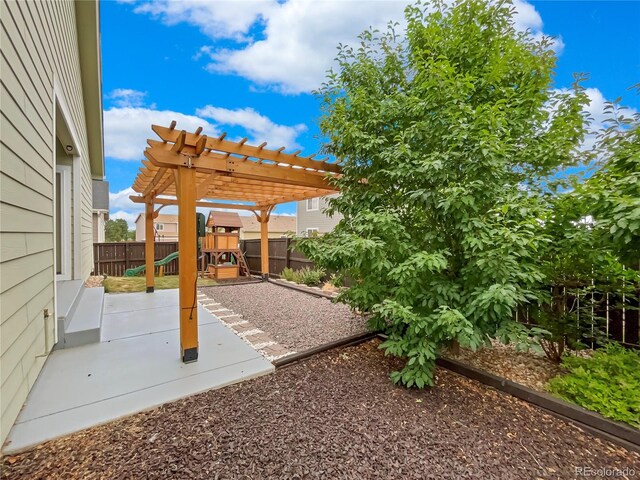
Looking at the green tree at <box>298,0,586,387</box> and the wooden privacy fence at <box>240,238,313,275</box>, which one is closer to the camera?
the green tree at <box>298,0,586,387</box>

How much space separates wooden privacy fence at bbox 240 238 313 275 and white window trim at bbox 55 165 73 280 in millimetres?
5360

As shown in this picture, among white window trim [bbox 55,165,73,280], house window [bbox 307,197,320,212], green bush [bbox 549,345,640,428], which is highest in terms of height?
house window [bbox 307,197,320,212]

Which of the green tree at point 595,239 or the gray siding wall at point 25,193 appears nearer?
the gray siding wall at point 25,193

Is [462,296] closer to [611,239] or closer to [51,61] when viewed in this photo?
[611,239]

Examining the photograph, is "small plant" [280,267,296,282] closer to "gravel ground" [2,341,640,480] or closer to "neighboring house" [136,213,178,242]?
"gravel ground" [2,341,640,480]

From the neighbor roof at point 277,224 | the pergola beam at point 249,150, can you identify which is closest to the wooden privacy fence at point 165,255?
the pergola beam at point 249,150

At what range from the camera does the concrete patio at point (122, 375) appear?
2132 millimetres

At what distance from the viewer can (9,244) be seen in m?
1.83

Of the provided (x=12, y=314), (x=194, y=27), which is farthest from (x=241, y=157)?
(x=194, y=27)

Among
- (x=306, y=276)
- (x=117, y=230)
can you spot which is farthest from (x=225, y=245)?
(x=117, y=230)

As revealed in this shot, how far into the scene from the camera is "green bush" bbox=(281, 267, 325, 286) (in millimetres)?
8328

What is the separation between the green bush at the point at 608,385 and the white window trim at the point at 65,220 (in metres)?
7.10

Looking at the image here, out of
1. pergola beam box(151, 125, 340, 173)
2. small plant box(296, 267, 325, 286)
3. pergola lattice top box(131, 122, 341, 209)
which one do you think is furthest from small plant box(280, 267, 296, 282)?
pergola beam box(151, 125, 340, 173)

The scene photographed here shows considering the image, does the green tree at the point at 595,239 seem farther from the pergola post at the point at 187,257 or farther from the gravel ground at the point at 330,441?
the pergola post at the point at 187,257
